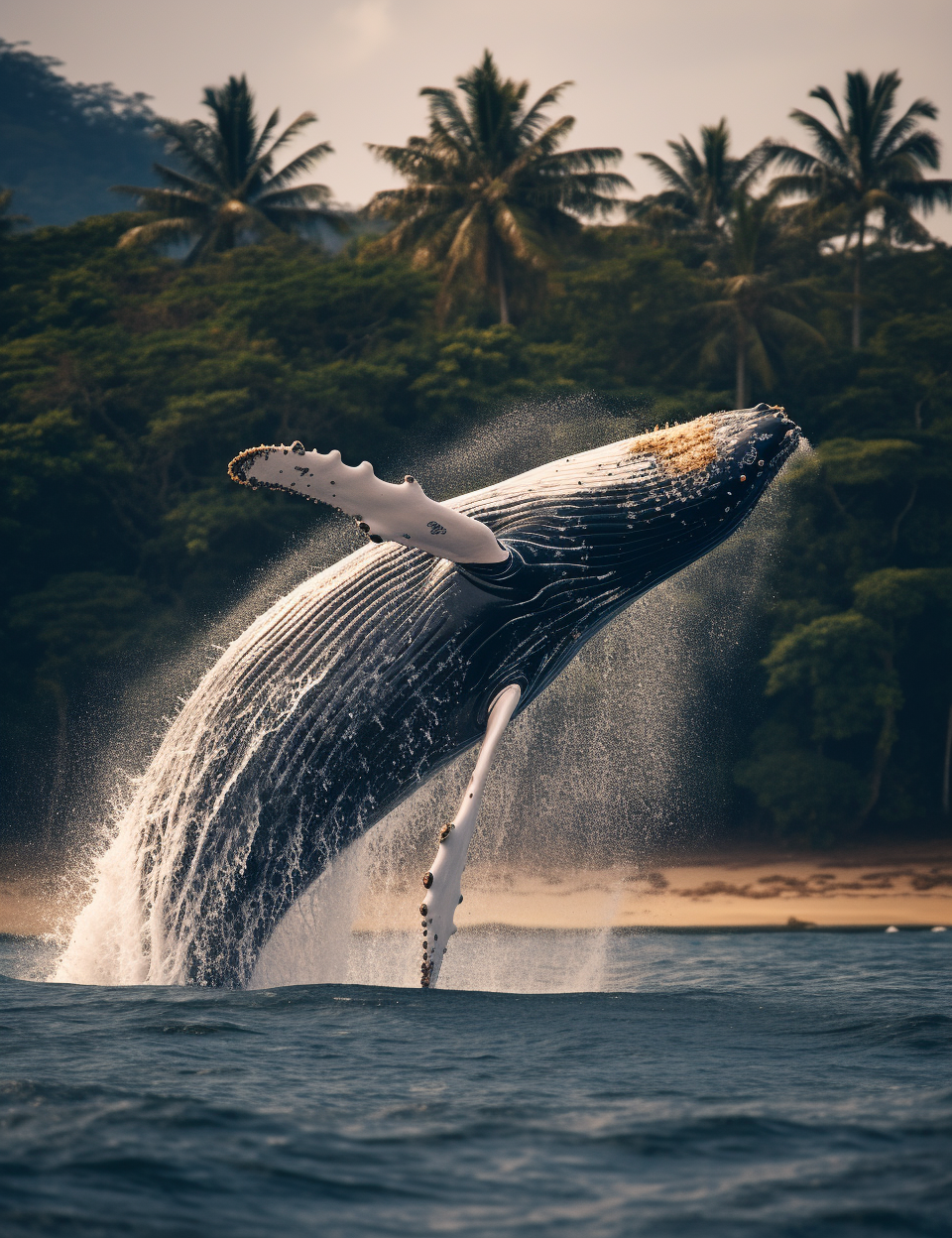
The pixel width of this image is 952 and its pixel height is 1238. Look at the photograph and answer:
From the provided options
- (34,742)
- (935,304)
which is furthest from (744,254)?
(34,742)

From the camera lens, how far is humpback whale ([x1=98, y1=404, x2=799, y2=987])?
10.4 metres

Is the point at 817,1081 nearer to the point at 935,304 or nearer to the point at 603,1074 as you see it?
the point at 603,1074

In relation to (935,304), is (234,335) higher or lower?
lower

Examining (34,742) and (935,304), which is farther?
(935,304)

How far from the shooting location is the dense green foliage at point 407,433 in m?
38.4

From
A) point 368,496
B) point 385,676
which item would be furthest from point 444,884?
point 368,496

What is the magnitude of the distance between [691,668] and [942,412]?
13.5 m

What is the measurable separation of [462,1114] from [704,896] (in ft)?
97.8

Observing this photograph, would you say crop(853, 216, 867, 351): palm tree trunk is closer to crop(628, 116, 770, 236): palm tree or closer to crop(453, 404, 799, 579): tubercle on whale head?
crop(628, 116, 770, 236): palm tree

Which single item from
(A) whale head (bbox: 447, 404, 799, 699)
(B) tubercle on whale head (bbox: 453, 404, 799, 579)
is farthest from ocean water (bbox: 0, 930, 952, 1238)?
(B) tubercle on whale head (bbox: 453, 404, 799, 579)

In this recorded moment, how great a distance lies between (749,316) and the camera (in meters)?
47.9

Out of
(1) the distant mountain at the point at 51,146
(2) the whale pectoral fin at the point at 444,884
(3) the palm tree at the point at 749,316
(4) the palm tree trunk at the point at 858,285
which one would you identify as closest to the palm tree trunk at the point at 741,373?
(3) the palm tree at the point at 749,316

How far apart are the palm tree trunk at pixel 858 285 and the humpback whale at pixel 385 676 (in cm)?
4277

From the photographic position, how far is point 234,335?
4406 centimetres
